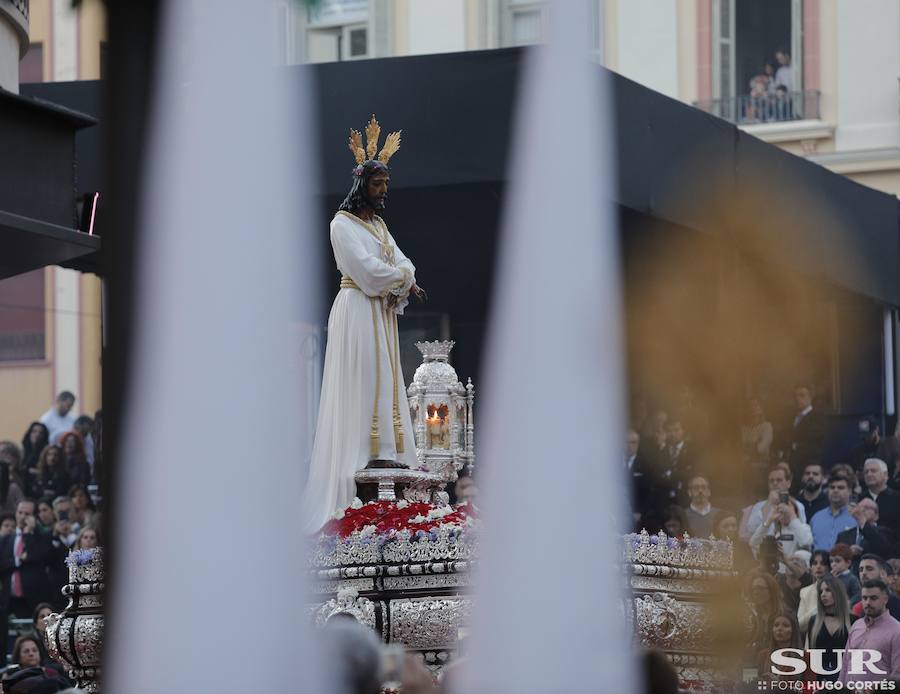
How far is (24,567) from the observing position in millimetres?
17828

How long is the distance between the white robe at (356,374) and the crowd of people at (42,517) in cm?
220

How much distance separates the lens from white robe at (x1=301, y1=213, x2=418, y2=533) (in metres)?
13.0

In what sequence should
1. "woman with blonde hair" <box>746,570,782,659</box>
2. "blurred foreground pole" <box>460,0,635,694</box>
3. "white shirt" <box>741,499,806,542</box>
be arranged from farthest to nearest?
"white shirt" <box>741,499,806,542</box> → "woman with blonde hair" <box>746,570,782,659</box> → "blurred foreground pole" <box>460,0,635,694</box>

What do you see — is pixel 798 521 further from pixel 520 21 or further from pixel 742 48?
pixel 520 21

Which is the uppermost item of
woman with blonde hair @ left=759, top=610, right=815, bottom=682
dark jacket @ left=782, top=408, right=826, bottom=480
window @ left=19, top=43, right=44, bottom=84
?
window @ left=19, top=43, right=44, bottom=84

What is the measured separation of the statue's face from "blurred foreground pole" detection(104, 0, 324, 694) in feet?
25.3

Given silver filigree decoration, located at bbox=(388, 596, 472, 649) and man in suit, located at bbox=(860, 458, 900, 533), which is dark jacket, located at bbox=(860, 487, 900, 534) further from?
silver filigree decoration, located at bbox=(388, 596, 472, 649)

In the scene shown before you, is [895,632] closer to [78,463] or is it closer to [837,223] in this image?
[837,223]

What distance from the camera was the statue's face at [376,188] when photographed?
13250 mm

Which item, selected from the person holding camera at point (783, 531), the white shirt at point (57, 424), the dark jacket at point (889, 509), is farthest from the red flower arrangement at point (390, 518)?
the white shirt at point (57, 424)

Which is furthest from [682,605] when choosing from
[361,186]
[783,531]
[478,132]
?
[478,132]

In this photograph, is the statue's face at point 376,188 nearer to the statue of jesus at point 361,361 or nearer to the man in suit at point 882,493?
the statue of jesus at point 361,361

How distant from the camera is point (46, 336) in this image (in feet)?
104

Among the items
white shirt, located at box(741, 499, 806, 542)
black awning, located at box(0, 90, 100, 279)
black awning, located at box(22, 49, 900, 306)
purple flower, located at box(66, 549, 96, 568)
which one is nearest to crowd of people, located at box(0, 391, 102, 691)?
black awning, located at box(0, 90, 100, 279)
